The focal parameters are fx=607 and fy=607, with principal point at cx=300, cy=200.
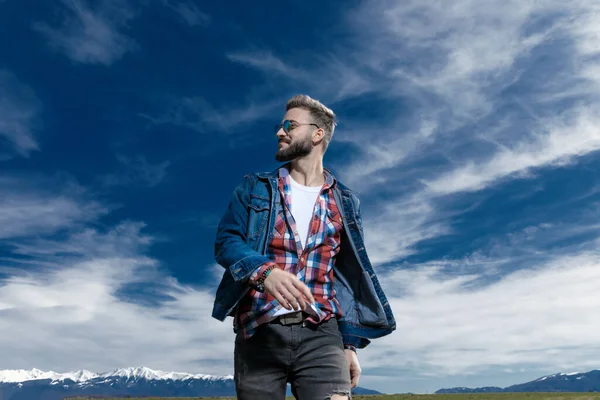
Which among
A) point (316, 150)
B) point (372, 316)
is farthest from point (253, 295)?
point (316, 150)

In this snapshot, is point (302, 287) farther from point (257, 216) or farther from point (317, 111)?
point (317, 111)

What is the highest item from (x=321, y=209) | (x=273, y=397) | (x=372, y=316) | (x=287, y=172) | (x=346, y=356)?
(x=287, y=172)

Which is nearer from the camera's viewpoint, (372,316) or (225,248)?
(225,248)

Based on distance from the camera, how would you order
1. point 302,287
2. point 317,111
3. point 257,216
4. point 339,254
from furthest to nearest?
point 317,111 → point 339,254 → point 257,216 → point 302,287

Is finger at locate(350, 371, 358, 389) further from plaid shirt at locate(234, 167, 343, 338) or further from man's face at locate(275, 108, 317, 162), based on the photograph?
man's face at locate(275, 108, 317, 162)

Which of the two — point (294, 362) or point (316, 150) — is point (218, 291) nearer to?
point (294, 362)

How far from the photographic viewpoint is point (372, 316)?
6117 millimetres

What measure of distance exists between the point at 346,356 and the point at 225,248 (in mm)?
1645

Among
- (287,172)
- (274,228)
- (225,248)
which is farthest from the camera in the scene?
(287,172)

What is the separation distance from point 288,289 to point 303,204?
61.6 inches

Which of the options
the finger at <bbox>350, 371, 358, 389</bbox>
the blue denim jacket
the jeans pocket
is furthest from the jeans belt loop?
the finger at <bbox>350, 371, 358, 389</bbox>

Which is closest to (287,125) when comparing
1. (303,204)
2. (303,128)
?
(303,128)

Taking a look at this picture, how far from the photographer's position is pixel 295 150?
630 cm

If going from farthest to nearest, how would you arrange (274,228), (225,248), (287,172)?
(287,172), (274,228), (225,248)
